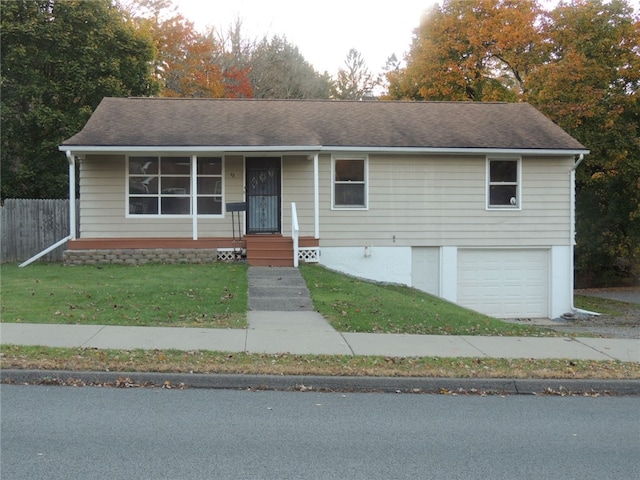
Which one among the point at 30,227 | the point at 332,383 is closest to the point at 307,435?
the point at 332,383

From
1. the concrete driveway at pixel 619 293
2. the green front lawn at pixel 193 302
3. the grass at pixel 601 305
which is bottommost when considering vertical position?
the concrete driveway at pixel 619 293

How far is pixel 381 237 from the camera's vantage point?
17453 mm

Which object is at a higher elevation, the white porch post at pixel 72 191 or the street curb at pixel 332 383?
the white porch post at pixel 72 191

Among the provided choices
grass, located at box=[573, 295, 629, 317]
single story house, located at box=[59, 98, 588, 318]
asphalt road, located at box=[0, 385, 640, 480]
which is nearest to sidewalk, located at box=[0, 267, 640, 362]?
asphalt road, located at box=[0, 385, 640, 480]

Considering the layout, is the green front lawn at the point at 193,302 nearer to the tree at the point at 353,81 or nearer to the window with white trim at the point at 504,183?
A: the window with white trim at the point at 504,183

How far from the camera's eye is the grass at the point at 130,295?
33.3ft

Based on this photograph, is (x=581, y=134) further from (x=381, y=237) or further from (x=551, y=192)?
(x=381, y=237)

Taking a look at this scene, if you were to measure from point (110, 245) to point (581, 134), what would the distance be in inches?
687

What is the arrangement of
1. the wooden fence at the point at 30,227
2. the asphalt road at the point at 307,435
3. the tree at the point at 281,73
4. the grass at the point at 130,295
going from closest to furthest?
the asphalt road at the point at 307,435 → the grass at the point at 130,295 → the wooden fence at the point at 30,227 → the tree at the point at 281,73

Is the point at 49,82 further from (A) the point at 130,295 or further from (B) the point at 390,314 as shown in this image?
(B) the point at 390,314

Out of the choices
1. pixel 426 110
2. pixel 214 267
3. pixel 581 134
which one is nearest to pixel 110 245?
pixel 214 267

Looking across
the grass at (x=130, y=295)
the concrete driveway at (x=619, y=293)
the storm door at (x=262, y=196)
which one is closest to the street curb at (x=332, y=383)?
the grass at (x=130, y=295)

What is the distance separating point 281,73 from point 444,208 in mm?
25519

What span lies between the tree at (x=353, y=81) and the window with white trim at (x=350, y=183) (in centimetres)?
3560
